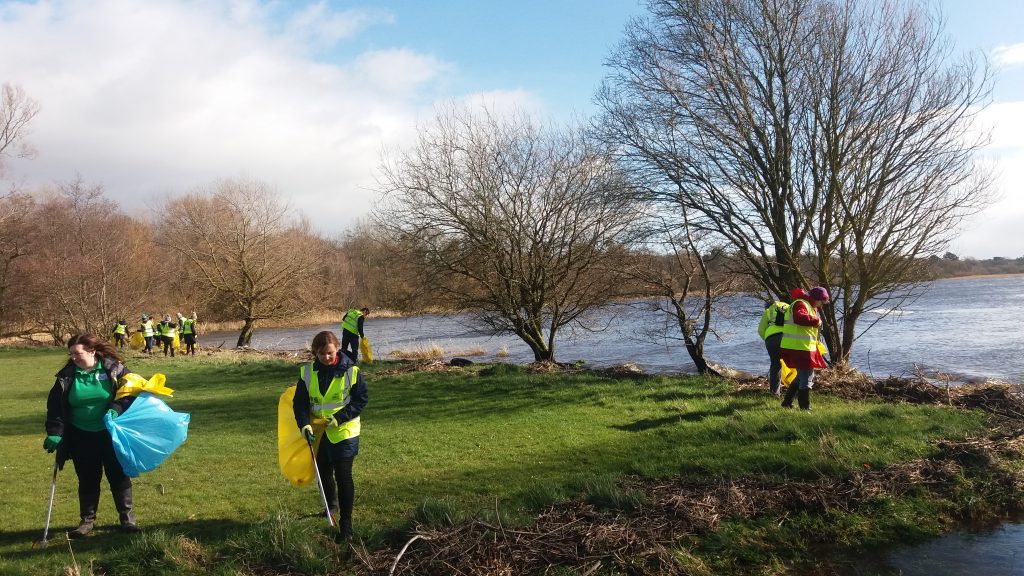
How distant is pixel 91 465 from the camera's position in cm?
541

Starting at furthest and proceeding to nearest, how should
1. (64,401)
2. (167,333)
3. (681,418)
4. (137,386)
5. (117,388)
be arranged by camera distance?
(167,333), (681,418), (137,386), (117,388), (64,401)

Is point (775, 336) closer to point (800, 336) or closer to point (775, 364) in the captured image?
point (775, 364)

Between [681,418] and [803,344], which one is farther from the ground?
[803,344]

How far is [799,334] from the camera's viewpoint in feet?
29.8

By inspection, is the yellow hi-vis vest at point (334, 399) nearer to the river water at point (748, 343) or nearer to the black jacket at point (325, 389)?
the black jacket at point (325, 389)

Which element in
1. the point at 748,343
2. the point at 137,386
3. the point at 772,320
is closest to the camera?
the point at 137,386

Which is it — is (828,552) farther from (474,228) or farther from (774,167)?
(474,228)

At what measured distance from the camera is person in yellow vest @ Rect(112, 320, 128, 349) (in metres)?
27.9

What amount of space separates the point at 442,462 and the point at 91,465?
3549 millimetres

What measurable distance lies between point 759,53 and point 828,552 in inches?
452

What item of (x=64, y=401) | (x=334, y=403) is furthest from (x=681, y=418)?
(x=64, y=401)

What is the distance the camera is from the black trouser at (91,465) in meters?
5.39

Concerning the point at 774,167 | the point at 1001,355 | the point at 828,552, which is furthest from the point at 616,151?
the point at 1001,355

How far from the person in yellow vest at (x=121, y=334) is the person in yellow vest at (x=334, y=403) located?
27.7 metres
